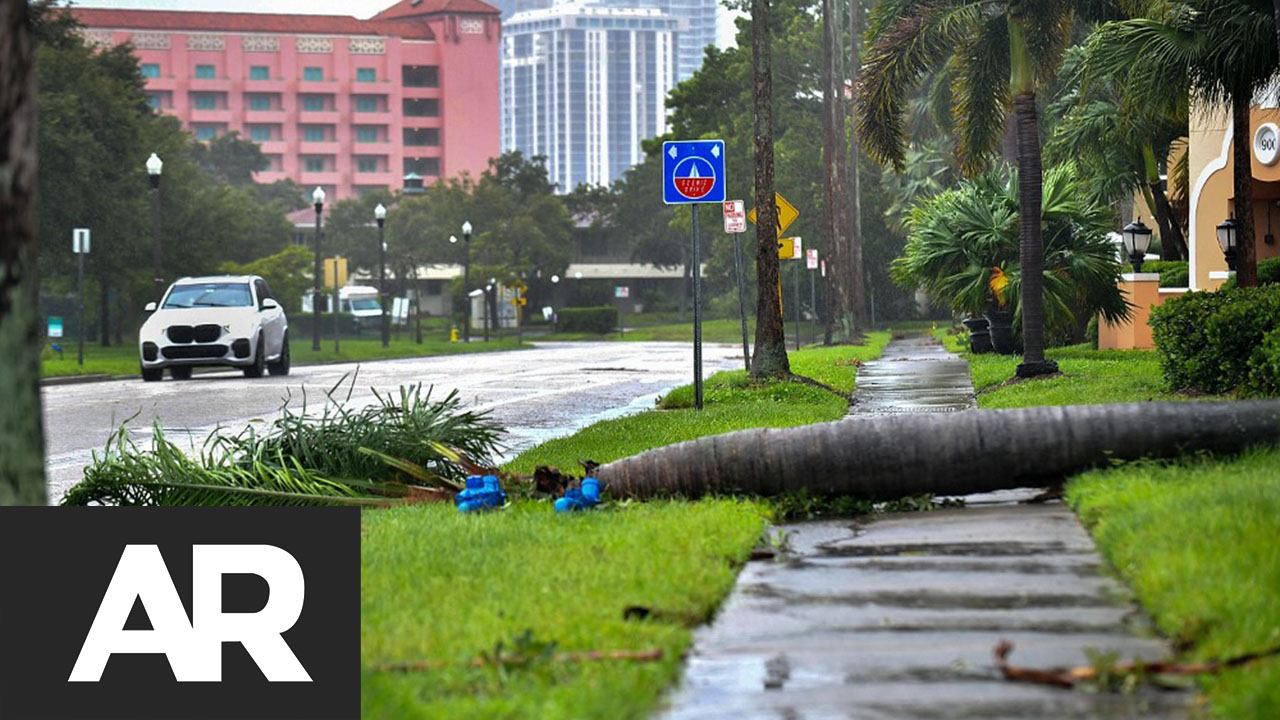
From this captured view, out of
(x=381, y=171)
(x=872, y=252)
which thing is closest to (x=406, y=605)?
(x=872, y=252)

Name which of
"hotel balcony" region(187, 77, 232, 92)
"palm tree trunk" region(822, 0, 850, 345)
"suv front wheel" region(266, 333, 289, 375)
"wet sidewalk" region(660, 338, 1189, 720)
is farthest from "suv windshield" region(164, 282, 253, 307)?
"hotel balcony" region(187, 77, 232, 92)

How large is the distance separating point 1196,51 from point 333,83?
135 meters

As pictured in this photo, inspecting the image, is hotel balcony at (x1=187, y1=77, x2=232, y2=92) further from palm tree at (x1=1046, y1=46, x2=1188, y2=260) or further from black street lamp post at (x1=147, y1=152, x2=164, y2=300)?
palm tree at (x1=1046, y1=46, x2=1188, y2=260)

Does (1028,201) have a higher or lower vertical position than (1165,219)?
lower

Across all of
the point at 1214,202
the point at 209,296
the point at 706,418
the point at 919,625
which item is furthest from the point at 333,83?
the point at 919,625

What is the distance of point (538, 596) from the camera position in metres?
7.18

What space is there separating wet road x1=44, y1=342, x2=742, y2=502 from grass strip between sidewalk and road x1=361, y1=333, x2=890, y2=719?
3291mm

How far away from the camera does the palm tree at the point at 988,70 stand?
81.5 feet

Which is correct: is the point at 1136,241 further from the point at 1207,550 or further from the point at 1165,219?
the point at 1207,550

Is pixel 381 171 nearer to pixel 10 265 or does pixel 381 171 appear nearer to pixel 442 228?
pixel 442 228

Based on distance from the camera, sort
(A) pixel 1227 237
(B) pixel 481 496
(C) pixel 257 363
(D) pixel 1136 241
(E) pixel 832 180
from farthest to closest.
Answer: (E) pixel 832 180
(C) pixel 257 363
(D) pixel 1136 241
(A) pixel 1227 237
(B) pixel 481 496

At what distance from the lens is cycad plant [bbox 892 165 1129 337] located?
29656 millimetres

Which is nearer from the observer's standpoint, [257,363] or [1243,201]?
[1243,201]

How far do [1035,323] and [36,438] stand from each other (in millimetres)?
20639
